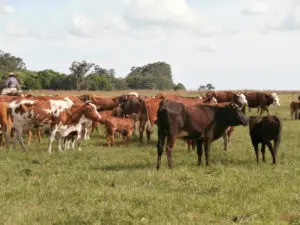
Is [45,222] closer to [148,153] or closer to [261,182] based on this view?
[261,182]

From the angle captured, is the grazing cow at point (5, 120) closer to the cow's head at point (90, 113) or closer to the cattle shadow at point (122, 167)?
the cow's head at point (90, 113)

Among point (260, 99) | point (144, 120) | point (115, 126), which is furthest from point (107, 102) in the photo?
point (260, 99)

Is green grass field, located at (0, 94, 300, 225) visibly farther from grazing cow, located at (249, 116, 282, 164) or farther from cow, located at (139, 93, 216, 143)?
cow, located at (139, 93, 216, 143)

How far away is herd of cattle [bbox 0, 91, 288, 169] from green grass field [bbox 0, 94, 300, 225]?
783 mm

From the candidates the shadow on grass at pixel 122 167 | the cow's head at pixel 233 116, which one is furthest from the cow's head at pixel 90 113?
the cow's head at pixel 233 116

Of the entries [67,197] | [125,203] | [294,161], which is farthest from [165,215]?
[294,161]

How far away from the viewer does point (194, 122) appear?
43.6 feet

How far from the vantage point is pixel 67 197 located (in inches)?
376

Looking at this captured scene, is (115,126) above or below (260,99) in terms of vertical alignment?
below

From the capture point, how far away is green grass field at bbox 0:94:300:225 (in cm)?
815

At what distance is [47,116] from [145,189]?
777cm

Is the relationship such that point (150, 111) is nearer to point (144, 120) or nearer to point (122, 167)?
point (144, 120)

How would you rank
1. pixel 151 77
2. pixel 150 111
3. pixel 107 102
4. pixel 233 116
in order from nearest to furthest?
pixel 233 116
pixel 150 111
pixel 107 102
pixel 151 77

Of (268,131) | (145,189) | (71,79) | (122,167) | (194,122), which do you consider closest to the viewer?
(145,189)
